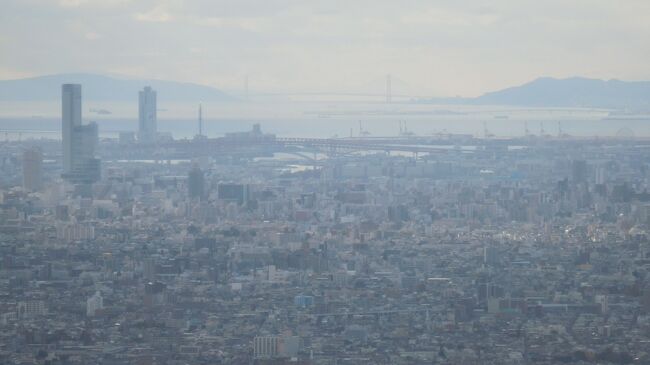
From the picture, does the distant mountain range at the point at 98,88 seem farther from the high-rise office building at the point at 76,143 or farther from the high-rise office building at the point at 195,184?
the high-rise office building at the point at 195,184

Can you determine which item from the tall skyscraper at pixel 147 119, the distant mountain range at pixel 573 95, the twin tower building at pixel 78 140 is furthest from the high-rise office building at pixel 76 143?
the distant mountain range at pixel 573 95

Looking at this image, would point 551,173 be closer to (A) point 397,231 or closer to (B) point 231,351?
(A) point 397,231

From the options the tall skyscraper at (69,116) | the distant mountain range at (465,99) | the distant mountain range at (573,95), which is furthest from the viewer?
the distant mountain range at (573,95)

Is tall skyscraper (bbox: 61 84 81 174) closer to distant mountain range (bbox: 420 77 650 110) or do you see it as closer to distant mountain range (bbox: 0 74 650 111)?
distant mountain range (bbox: 0 74 650 111)

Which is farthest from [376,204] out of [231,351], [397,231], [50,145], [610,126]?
[610,126]

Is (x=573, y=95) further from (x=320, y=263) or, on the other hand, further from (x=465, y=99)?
(x=320, y=263)

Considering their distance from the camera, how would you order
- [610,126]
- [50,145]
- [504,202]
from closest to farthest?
[504,202] < [50,145] < [610,126]

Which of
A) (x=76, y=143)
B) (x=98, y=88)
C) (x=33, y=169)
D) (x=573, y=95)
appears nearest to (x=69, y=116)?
(x=76, y=143)
